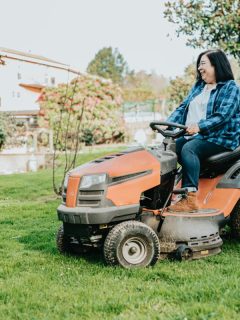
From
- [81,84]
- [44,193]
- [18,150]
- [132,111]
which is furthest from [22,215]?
[132,111]

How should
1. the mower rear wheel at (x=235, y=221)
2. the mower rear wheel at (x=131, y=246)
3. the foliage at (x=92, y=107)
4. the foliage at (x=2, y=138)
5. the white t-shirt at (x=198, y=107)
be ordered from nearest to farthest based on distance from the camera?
the mower rear wheel at (x=131, y=246)
the white t-shirt at (x=198, y=107)
the mower rear wheel at (x=235, y=221)
the foliage at (x=2, y=138)
the foliage at (x=92, y=107)

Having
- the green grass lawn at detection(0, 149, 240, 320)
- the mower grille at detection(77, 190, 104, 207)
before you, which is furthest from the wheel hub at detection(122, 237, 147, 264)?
the mower grille at detection(77, 190, 104, 207)

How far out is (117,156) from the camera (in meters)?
4.68

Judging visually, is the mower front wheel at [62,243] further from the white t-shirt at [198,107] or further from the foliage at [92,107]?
the foliage at [92,107]

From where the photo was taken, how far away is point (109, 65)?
7050 centimetres

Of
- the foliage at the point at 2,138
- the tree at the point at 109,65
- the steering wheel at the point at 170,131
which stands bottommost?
the foliage at the point at 2,138

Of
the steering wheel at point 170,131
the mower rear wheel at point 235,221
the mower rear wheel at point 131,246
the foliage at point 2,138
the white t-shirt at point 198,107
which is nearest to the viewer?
the mower rear wheel at point 131,246

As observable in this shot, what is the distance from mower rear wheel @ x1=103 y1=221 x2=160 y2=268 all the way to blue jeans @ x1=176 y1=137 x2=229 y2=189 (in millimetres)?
582

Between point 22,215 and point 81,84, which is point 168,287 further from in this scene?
point 81,84

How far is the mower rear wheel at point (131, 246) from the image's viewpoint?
434cm

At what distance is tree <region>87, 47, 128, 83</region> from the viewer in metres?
69.0

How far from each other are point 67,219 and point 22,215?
129 inches

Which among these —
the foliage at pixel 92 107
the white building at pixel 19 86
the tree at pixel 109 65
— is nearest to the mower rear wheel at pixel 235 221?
the foliage at pixel 92 107

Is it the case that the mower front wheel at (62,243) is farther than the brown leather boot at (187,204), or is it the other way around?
the mower front wheel at (62,243)
